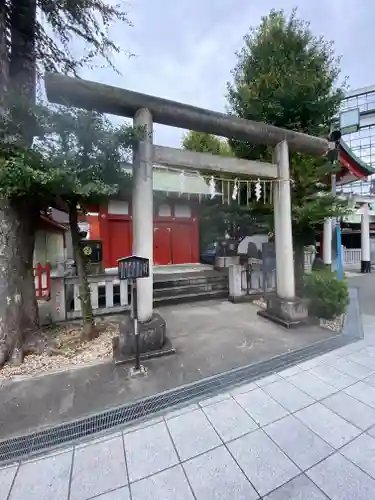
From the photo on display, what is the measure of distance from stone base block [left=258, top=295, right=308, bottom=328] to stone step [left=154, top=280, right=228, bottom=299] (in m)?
2.24

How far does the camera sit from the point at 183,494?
1603 millimetres

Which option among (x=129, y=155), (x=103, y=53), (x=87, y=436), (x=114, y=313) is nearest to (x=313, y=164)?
(x=129, y=155)

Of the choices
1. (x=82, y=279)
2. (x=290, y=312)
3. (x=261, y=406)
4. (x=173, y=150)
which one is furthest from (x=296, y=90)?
(x=261, y=406)

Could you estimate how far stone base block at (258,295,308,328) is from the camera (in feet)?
14.9

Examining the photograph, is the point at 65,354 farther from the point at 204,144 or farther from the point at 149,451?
the point at 204,144

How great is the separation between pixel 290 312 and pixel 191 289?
9.00ft

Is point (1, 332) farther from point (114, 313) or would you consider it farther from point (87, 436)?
point (114, 313)

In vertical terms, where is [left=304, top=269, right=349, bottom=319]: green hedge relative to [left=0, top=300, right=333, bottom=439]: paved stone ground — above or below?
above

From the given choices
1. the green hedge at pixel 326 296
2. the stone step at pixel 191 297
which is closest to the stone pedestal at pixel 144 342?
the stone step at pixel 191 297

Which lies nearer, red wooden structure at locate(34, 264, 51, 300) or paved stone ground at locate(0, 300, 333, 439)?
paved stone ground at locate(0, 300, 333, 439)

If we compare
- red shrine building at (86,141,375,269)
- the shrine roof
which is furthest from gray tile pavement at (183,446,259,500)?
the shrine roof

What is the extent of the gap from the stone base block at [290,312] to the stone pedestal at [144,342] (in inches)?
88.8

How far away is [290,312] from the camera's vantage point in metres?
4.56

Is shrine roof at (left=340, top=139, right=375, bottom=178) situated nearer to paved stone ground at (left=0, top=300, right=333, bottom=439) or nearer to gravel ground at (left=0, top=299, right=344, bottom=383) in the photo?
gravel ground at (left=0, top=299, right=344, bottom=383)
